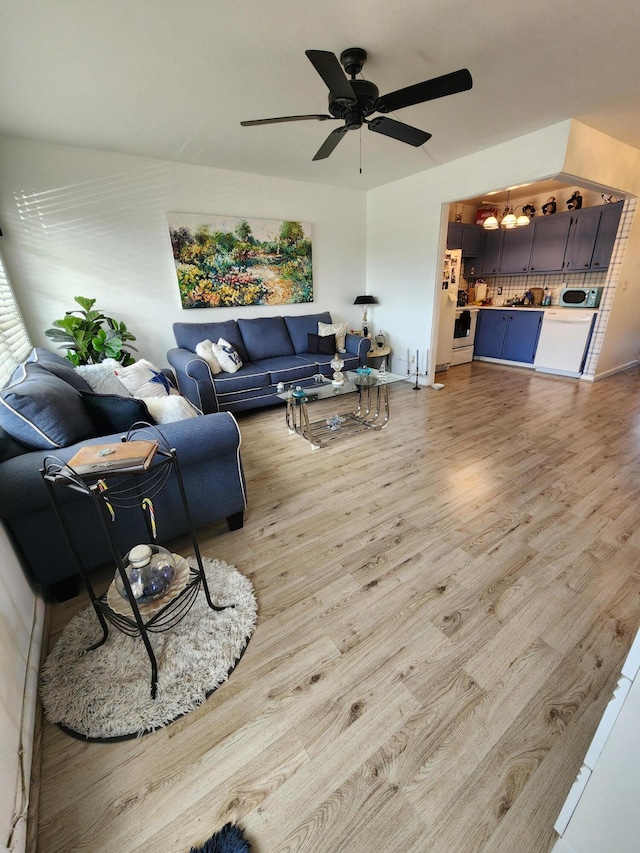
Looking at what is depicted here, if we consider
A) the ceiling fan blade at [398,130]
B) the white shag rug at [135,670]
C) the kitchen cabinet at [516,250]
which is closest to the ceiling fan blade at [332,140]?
the ceiling fan blade at [398,130]

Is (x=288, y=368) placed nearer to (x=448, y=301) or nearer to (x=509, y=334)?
(x=448, y=301)

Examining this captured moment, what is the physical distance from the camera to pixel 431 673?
1.26m

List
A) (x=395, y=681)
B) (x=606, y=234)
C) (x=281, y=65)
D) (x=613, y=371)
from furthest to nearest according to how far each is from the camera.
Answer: (x=613, y=371) → (x=606, y=234) → (x=281, y=65) → (x=395, y=681)

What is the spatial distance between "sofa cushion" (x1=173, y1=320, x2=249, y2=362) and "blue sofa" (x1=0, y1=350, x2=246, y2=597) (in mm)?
2079

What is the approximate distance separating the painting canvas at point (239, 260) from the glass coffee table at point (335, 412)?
4.86 feet

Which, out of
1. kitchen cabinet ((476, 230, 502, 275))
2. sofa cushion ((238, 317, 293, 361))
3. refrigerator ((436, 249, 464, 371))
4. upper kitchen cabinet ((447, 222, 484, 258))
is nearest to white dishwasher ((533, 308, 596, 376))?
refrigerator ((436, 249, 464, 371))

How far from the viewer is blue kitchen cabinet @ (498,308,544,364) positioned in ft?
16.9

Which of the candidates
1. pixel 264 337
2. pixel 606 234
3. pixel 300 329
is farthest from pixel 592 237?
pixel 264 337

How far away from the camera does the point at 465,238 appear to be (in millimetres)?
5523

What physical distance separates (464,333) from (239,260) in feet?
12.0

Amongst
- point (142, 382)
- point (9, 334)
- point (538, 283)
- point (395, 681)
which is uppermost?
point (538, 283)

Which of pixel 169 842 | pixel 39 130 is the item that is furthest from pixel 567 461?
pixel 39 130

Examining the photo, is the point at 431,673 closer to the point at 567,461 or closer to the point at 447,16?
the point at 567,461

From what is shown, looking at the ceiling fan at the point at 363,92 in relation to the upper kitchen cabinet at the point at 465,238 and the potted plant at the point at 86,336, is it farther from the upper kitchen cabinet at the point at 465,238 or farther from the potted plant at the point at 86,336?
the upper kitchen cabinet at the point at 465,238
